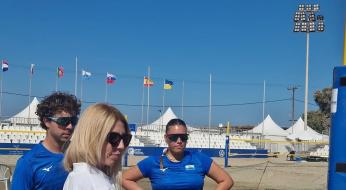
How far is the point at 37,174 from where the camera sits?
10.1 ft

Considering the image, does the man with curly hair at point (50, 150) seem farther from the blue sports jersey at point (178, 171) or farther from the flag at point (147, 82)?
the flag at point (147, 82)

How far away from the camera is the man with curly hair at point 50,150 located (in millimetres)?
3072

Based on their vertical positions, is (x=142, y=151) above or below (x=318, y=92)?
below

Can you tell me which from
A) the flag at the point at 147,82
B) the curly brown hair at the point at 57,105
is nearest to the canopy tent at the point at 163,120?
the flag at the point at 147,82

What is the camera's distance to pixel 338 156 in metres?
4.55

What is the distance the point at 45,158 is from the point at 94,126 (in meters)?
1.08

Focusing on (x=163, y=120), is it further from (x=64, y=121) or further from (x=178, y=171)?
(x=64, y=121)

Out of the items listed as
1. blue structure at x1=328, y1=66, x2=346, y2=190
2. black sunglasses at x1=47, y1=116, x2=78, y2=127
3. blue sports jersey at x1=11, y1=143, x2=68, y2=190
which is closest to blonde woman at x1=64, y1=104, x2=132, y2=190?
blue sports jersey at x1=11, y1=143, x2=68, y2=190

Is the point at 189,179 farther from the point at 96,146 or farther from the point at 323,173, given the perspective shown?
the point at 323,173

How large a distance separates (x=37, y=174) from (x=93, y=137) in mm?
1026

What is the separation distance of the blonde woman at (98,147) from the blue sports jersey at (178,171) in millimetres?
2301

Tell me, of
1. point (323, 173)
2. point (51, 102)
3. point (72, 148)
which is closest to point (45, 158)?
point (51, 102)

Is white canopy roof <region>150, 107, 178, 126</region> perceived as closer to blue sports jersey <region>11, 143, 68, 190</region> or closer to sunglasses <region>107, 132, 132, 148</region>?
blue sports jersey <region>11, 143, 68, 190</region>

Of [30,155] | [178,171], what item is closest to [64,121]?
[30,155]
